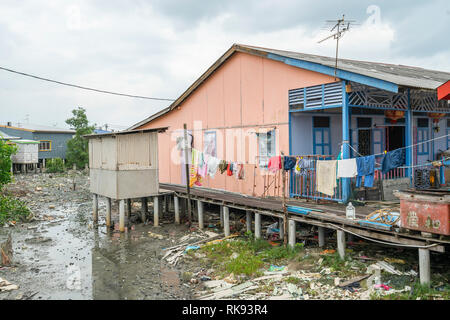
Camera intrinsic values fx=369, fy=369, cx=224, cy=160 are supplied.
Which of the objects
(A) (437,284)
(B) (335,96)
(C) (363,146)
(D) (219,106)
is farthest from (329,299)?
(D) (219,106)

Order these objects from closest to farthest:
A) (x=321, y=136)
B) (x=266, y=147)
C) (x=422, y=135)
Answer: (x=321, y=136) < (x=266, y=147) < (x=422, y=135)

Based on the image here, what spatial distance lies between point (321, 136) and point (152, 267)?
7.15m

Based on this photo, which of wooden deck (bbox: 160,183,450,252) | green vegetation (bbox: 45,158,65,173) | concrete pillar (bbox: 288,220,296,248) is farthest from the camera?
green vegetation (bbox: 45,158,65,173)

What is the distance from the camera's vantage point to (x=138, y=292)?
27.8 ft

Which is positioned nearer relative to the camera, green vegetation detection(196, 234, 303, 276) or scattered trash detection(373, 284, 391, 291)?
scattered trash detection(373, 284, 391, 291)

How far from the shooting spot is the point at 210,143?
644 inches

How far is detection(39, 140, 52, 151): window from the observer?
4203cm

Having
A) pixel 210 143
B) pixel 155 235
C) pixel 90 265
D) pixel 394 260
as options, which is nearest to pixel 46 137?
pixel 210 143

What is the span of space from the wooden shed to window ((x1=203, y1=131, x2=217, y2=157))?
2542mm

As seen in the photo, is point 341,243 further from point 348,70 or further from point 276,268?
point 348,70

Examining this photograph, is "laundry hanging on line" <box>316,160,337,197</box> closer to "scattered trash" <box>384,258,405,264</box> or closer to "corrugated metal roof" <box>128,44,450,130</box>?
"scattered trash" <box>384,258,405,264</box>

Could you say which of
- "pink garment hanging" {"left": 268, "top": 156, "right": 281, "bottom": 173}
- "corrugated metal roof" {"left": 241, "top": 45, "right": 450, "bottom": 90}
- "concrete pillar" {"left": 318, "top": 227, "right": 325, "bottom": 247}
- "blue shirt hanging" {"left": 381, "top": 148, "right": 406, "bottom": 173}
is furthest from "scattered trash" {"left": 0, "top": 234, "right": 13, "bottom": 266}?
"blue shirt hanging" {"left": 381, "top": 148, "right": 406, "bottom": 173}
